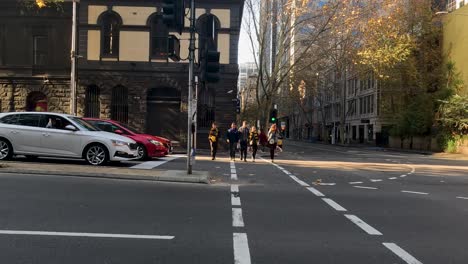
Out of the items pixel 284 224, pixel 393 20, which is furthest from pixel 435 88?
pixel 284 224

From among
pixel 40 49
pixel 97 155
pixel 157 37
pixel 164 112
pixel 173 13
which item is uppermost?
pixel 157 37

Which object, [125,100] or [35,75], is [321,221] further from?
[35,75]

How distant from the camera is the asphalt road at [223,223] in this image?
591cm

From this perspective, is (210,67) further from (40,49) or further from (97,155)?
(40,49)

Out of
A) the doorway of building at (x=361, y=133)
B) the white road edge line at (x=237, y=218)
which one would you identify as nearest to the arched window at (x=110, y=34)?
the white road edge line at (x=237, y=218)

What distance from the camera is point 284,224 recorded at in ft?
25.3

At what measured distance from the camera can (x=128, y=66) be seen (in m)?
31.9

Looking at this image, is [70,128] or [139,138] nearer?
[70,128]

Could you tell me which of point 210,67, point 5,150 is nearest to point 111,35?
Result: point 5,150

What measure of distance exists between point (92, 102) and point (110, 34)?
456cm

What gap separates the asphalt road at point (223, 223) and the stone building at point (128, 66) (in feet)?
63.9

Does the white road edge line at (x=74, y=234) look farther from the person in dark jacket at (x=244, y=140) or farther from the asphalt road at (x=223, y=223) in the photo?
the person in dark jacket at (x=244, y=140)

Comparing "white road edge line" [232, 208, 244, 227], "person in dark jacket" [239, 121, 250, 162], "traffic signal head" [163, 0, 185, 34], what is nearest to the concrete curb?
"traffic signal head" [163, 0, 185, 34]

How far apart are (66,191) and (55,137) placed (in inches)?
202
